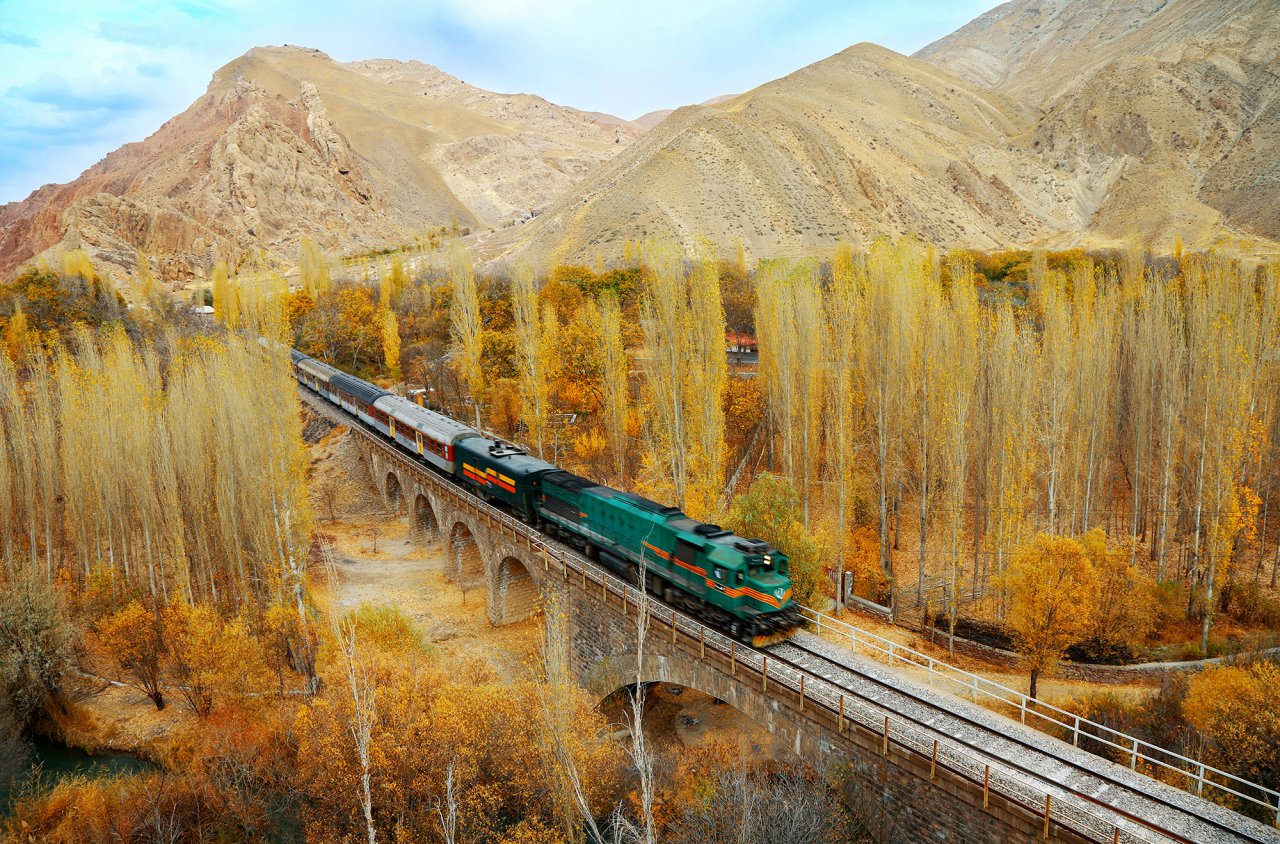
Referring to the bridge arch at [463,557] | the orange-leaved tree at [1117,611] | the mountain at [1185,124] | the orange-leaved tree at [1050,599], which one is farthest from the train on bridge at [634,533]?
the mountain at [1185,124]

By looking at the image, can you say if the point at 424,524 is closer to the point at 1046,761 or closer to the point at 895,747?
the point at 895,747

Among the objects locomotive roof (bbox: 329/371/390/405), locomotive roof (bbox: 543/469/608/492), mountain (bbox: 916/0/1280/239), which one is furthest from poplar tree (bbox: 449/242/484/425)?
mountain (bbox: 916/0/1280/239)

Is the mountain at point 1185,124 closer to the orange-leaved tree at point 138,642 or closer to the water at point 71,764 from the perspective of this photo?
the orange-leaved tree at point 138,642

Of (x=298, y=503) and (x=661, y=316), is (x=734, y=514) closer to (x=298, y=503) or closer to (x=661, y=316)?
(x=661, y=316)

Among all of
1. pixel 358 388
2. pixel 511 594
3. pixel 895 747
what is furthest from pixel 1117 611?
pixel 358 388

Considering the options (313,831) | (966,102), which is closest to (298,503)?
(313,831)

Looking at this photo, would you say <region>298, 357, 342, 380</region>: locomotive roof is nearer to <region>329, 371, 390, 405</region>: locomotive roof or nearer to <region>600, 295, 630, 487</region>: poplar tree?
<region>329, 371, 390, 405</region>: locomotive roof
